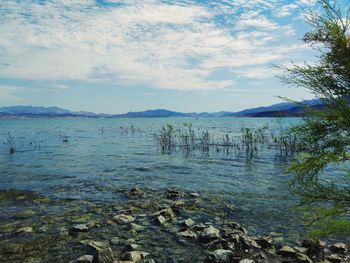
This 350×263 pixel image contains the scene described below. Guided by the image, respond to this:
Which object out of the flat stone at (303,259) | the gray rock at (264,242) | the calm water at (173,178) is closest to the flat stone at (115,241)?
the gray rock at (264,242)

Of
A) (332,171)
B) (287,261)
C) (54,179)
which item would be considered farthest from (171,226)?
(332,171)

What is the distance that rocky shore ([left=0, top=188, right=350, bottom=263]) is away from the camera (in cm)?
1133

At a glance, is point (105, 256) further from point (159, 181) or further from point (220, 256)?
point (159, 181)

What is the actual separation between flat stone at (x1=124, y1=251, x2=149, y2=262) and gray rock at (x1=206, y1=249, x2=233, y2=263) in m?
2.19

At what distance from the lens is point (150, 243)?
12.7 metres

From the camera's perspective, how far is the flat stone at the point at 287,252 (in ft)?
38.1

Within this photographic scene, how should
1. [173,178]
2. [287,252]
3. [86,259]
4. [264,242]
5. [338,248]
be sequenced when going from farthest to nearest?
[173,178] → [264,242] → [338,248] → [287,252] → [86,259]

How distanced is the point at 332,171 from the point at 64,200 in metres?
23.2

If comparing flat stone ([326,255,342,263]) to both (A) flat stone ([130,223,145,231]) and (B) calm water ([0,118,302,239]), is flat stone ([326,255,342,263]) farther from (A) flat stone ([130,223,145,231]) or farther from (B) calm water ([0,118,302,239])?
(A) flat stone ([130,223,145,231])

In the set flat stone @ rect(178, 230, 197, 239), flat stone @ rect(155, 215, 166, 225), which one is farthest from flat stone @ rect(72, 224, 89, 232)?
flat stone @ rect(178, 230, 197, 239)

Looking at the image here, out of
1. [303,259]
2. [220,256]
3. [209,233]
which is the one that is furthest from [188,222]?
[303,259]

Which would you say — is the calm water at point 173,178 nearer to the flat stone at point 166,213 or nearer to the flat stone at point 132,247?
the flat stone at point 166,213

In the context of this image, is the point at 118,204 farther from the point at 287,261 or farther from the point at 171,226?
the point at 287,261

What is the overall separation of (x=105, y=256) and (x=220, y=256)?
3.81m
